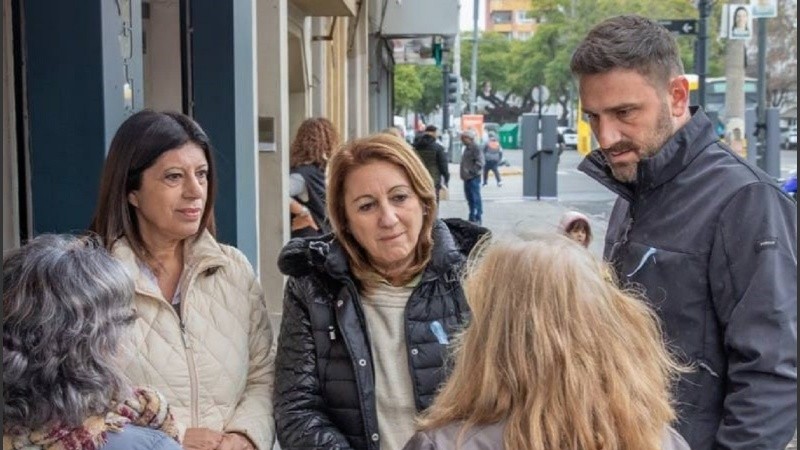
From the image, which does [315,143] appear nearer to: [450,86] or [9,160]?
[9,160]

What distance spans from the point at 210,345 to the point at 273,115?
550 cm

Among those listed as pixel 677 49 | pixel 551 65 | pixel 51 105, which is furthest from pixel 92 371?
pixel 551 65

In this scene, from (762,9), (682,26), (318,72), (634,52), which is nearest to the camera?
(634,52)

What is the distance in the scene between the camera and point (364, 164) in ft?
8.86

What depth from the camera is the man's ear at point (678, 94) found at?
2357mm

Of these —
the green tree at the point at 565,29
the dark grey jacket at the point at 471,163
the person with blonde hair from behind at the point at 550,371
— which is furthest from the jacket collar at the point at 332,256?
the green tree at the point at 565,29

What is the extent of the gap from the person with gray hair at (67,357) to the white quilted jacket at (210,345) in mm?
500

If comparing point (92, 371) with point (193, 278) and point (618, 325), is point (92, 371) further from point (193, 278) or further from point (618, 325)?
point (618, 325)

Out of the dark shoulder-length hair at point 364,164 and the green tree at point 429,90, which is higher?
the green tree at point 429,90

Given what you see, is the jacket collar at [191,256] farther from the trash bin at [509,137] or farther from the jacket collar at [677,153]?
the trash bin at [509,137]

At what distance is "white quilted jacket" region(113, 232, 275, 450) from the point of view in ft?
8.61

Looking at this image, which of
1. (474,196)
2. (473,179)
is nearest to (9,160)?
(474,196)

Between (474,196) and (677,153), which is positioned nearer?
(677,153)

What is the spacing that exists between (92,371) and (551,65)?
63332mm
